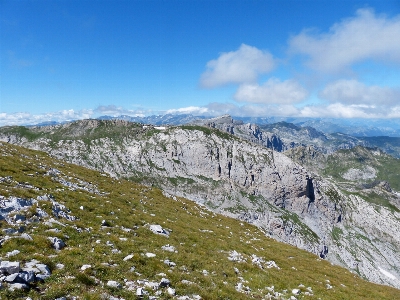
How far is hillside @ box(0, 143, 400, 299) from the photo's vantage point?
511 inches

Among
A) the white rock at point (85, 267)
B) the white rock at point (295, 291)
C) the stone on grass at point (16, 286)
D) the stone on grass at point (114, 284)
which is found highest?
the stone on grass at point (16, 286)

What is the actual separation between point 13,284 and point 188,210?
1327 inches

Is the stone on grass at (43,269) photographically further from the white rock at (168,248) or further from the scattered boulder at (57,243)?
the white rock at (168,248)

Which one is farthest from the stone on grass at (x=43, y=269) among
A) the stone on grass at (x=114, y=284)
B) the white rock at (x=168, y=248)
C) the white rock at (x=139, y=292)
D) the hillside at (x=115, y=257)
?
the white rock at (x=168, y=248)

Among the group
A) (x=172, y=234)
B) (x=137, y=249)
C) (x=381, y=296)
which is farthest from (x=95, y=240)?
(x=381, y=296)

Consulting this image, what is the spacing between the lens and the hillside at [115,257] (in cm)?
1297

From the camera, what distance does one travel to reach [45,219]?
1928 centimetres

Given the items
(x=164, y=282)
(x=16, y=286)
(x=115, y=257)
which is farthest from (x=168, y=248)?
(x=16, y=286)

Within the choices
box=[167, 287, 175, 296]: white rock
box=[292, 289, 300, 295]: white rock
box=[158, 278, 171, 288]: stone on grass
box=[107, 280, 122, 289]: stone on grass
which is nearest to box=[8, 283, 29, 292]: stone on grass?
box=[107, 280, 122, 289]: stone on grass

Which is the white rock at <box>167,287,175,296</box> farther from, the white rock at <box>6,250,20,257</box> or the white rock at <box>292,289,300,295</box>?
the white rock at <box>292,289,300,295</box>

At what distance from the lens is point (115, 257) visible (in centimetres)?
1655

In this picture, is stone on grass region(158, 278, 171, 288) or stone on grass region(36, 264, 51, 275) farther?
stone on grass region(158, 278, 171, 288)

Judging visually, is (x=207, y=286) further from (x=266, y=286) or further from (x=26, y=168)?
(x=26, y=168)

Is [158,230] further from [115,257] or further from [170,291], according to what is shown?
[170,291]
